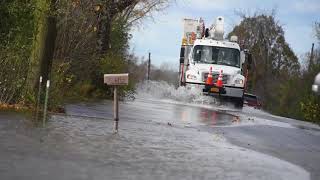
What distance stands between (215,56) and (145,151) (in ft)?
68.8

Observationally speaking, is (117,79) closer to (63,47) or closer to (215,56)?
(63,47)

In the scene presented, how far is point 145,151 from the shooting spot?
416 inches

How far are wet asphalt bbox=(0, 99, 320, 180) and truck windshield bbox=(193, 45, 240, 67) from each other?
591 inches

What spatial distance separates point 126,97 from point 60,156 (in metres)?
19.5

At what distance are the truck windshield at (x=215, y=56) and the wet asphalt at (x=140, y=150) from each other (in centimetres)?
1500

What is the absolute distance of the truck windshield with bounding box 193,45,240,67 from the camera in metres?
31.2

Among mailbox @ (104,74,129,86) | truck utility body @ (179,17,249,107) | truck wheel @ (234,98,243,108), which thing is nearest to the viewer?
mailbox @ (104,74,129,86)

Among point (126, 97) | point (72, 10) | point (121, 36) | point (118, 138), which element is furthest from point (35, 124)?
point (121, 36)

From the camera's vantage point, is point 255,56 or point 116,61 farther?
point 255,56

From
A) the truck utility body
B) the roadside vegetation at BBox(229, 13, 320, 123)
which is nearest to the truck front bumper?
the truck utility body

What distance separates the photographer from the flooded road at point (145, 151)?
853cm

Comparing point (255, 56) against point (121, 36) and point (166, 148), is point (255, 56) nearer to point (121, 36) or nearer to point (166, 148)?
point (121, 36)

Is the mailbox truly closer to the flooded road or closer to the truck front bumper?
the flooded road

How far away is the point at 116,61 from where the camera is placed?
26531 mm
